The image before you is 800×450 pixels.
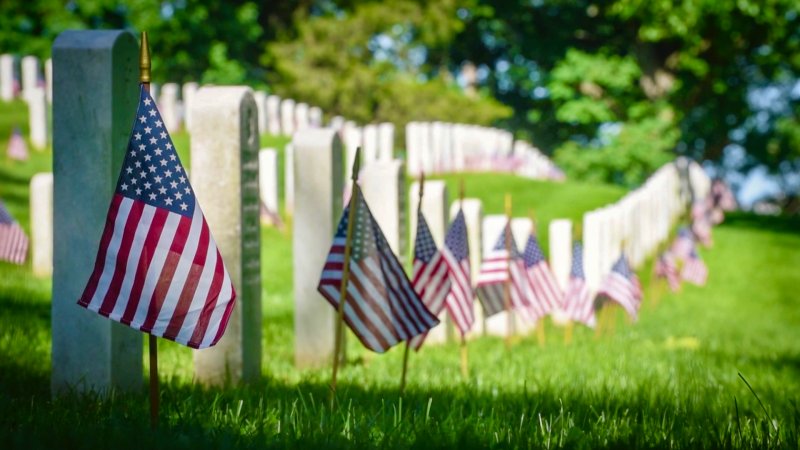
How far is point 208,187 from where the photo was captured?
20.3 feet

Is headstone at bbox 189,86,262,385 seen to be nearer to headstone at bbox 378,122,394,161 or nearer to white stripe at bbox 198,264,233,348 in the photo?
white stripe at bbox 198,264,233,348

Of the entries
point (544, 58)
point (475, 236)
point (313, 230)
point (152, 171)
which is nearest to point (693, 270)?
point (475, 236)

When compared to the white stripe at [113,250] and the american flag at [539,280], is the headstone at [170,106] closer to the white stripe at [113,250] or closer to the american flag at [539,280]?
the american flag at [539,280]

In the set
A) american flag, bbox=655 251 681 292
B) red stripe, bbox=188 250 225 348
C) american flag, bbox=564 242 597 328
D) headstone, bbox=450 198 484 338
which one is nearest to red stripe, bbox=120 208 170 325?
red stripe, bbox=188 250 225 348

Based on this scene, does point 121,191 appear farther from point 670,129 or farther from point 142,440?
point 670,129

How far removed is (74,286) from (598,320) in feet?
28.4

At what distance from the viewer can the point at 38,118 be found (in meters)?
20.9

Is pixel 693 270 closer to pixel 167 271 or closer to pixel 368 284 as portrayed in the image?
pixel 368 284

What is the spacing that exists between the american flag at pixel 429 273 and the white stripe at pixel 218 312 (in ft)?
7.63

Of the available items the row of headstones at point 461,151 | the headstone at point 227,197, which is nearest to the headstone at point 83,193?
the headstone at point 227,197

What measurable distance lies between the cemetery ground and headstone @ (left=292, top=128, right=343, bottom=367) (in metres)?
0.29

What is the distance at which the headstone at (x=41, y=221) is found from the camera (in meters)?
11.1

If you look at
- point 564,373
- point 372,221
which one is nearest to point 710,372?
point 564,373

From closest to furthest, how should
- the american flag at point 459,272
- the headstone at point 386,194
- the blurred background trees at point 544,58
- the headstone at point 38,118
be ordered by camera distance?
the american flag at point 459,272, the headstone at point 386,194, the headstone at point 38,118, the blurred background trees at point 544,58
